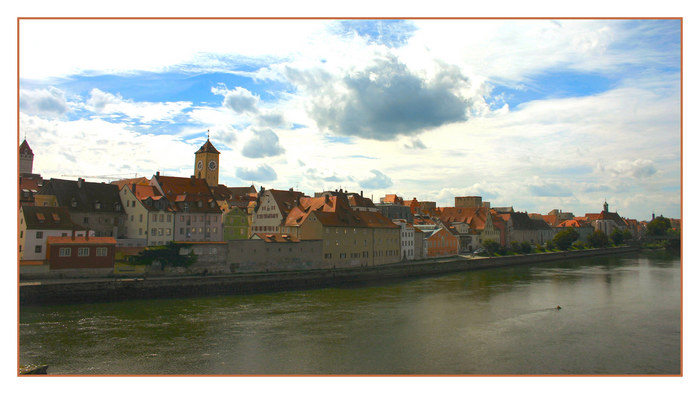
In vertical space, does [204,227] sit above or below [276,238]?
above

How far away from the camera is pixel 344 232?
44.8 meters

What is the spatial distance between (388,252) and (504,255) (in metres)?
20.1

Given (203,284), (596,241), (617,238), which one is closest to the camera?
(203,284)

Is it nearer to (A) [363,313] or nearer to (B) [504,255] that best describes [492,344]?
(A) [363,313]

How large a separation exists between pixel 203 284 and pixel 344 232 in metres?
15.3

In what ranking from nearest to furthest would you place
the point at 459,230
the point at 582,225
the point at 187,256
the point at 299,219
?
the point at 187,256, the point at 299,219, the point at 459,230, the point at 582,225

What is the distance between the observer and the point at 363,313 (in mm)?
26000

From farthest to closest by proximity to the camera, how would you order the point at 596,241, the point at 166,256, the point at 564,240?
the point at 596,241, the point at 564,240, the point at 166,256

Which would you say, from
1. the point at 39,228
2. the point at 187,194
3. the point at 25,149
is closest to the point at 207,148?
the point at 25,149

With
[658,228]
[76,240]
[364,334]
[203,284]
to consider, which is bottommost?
[364,334]

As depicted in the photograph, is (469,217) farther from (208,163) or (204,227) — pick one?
(204,227)

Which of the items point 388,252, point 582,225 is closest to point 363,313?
point 388,252

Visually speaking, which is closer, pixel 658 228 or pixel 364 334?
pixel 364 334

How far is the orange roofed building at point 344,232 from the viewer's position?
1697 inches
